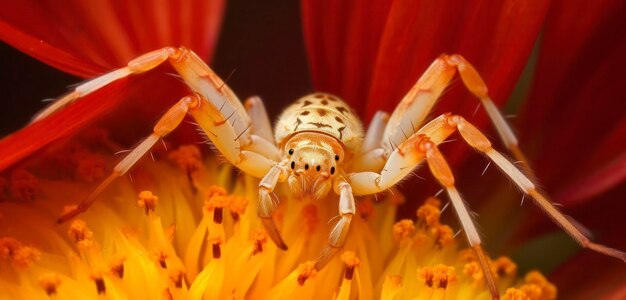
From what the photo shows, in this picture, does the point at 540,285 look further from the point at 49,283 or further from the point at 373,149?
the point at 49,283

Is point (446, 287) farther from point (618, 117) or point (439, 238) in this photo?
point (618, 117)

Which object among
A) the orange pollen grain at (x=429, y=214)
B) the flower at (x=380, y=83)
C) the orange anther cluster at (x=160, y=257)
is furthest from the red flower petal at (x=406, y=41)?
the orange anther cluster at (x=160, y=257)

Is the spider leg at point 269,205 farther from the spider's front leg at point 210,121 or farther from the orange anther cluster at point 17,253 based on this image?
the orange anther cluster at point 17,253

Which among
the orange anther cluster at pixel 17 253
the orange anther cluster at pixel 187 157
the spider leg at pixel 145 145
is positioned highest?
the spider leg at pixel 145 145

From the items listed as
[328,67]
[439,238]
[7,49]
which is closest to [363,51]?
[328,67]

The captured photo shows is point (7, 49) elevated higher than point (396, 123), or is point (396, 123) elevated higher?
point (7, 49)

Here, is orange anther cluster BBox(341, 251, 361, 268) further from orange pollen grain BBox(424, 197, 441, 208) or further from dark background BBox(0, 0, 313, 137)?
dark background BBox(0, 0, 313, 137)
